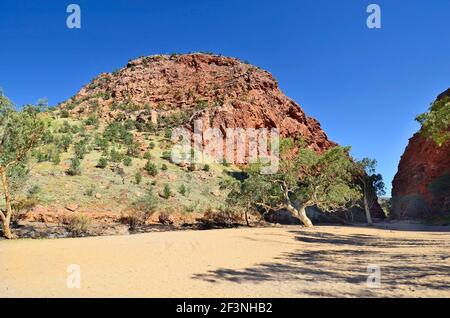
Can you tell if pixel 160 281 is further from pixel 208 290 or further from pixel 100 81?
pixel 100 81

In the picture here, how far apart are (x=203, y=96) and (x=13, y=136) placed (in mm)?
50977

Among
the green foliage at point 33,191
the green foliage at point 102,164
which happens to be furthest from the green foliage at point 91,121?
the green foliage at point 33,191

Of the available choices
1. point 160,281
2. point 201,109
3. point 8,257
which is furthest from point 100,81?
point 160,281

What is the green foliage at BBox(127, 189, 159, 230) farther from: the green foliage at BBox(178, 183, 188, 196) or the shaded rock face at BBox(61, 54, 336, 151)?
the shaded rock face at BBox(61, 54, 336, 151)

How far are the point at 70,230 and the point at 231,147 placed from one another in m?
34.3

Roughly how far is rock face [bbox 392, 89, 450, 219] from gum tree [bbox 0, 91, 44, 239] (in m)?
45.7

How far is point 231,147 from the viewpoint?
53.8 meters

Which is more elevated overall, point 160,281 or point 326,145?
point 326,145

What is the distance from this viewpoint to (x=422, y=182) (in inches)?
2069

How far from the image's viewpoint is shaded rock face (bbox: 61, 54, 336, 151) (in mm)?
59281

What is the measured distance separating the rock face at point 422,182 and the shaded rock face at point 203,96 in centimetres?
1497

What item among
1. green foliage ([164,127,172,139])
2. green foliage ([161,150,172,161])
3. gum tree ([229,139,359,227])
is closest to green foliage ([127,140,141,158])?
green foliage ([161,150,172,161])

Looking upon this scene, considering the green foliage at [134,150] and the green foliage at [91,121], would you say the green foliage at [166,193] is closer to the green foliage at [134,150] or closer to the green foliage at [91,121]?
the green foliage at [134,150]
